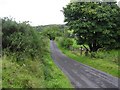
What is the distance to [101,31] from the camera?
36.9 m

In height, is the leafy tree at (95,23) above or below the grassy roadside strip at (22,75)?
above

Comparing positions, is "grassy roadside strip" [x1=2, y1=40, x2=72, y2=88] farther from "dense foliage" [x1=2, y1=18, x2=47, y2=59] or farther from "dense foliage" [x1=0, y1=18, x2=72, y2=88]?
"dense foliage" [x1=2, y1=18, x2=47, y2=59]

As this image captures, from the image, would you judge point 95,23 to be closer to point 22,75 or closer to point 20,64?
point 20,64

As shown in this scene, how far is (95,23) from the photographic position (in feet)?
124

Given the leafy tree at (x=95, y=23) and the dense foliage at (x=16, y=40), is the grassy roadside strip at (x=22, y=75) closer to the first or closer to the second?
the dense foliage at (x=16, y=40)

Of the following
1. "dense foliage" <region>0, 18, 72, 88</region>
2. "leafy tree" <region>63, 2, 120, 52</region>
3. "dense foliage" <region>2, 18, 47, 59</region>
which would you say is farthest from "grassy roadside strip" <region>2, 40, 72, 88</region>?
"leafy tree" <region>63, 2, 120, 52</region>

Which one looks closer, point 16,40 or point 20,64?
point 20,64

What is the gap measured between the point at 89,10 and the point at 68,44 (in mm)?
26547

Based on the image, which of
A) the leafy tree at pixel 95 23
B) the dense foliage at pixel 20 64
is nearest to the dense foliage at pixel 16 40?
the dense foliage at pixel 20 64

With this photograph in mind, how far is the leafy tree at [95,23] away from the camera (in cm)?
3722

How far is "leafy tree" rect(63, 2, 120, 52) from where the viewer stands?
37.2 m

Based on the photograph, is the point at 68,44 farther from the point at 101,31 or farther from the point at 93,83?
the point at 93,83

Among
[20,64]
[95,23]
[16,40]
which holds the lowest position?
[20,64]

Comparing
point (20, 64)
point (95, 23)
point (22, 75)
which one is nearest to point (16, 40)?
point (20, 64)
